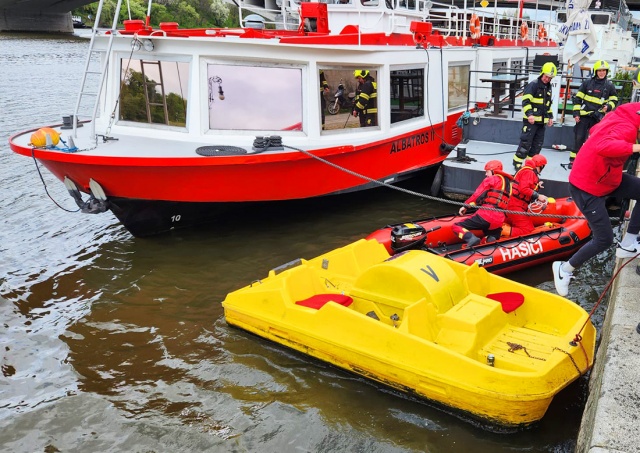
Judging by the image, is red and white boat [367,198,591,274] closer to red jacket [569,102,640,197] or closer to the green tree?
red jacket [569,102,640,197]

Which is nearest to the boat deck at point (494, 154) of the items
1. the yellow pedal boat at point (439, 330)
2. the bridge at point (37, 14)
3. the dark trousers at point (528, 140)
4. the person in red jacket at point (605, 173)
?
the dark trousers at point (528, 140)

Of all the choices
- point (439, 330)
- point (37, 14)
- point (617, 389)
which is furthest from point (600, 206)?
point (37, 14)

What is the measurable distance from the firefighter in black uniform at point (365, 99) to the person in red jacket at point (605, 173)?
4431 millimetres

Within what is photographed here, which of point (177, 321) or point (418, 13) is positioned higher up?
point (418, 13)

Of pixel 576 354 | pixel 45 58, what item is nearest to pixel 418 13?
pixel 576 354

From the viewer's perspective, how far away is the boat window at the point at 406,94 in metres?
9.45

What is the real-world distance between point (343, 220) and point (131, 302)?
375cm

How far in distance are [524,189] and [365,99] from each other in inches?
113

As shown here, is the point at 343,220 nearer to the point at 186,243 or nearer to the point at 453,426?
the point at 186,243

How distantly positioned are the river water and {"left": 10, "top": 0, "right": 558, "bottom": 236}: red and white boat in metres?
0.75

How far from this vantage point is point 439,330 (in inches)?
189

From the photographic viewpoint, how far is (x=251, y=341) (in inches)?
225

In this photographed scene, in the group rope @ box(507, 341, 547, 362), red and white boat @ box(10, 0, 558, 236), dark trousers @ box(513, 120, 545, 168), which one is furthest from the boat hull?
rope @ box(507, 341, 547, 362)

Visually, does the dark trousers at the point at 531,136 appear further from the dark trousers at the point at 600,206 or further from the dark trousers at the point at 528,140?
the dark trousers at the point at 600,206
